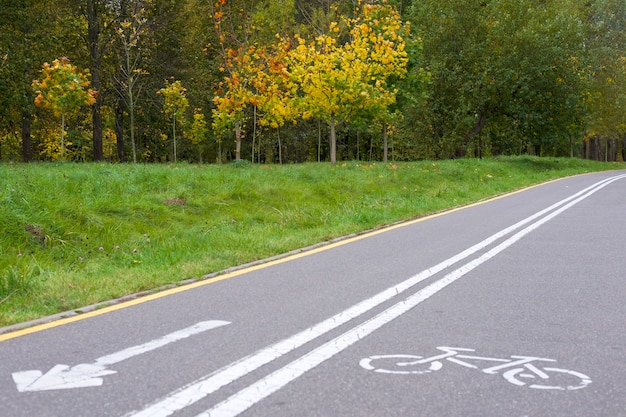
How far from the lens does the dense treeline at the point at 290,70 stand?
2662cm

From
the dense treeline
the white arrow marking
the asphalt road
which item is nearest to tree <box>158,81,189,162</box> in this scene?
the dense treeline

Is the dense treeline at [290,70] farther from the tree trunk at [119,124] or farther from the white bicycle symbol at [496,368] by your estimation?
the white bicycle symbol at [496,368]

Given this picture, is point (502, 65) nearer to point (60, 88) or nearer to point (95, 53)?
point (95, 53)

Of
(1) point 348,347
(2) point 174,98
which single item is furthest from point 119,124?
(1) point 348,347

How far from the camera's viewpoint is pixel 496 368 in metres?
4.09

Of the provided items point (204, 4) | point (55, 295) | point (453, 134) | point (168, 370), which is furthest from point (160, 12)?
point (168, 370)

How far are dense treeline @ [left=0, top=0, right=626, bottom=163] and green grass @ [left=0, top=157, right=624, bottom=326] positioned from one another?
382 inches

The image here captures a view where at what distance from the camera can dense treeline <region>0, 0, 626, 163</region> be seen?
2662cm

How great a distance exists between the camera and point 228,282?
22.8ft

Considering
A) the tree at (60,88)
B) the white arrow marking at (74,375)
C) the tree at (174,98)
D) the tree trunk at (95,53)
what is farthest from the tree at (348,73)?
the white arrow marking at (74,375)

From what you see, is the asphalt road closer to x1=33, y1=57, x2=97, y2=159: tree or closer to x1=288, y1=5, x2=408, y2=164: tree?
x1=288, y1=5, x2=408, y2=164: tree

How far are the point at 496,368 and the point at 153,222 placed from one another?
8123 mm

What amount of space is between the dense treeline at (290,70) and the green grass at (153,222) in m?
9.71

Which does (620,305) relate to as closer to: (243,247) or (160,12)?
(243,247)
